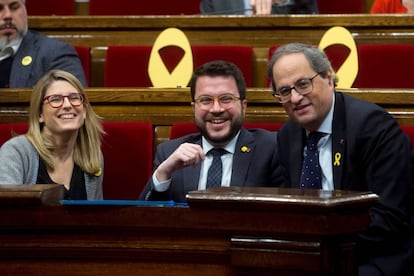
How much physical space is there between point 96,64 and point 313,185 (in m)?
0.88

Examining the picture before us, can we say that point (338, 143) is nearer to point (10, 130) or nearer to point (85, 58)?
point (10, 130)

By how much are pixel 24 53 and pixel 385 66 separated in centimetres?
71

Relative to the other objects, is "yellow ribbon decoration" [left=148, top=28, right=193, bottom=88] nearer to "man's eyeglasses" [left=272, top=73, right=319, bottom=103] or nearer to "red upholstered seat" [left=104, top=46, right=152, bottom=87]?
"red upholstered seat" [left=104, top=46, right=152, bottom=87]

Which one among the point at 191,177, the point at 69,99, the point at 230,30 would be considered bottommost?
the point at 191,177

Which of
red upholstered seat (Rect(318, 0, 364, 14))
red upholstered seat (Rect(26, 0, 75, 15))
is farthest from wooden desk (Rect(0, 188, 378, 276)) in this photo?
red upholstered seat (Rect(26, 0, 75, 15))

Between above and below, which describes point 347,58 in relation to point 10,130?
above

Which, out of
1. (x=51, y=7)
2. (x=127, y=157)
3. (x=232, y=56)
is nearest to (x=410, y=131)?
(x=127, y=157)

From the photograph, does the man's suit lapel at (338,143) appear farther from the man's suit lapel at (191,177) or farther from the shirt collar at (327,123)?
the man's suit lapel at (191,177)

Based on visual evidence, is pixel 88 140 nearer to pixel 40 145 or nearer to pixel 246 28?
pixel 40 145

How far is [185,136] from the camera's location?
129 cm

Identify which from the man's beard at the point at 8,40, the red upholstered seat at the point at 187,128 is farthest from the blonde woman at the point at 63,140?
the man's beard at the point at 8,40

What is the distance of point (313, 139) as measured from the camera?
1.09 m

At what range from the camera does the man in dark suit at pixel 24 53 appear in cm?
170

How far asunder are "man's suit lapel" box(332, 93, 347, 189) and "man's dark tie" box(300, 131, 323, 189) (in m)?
0.03
